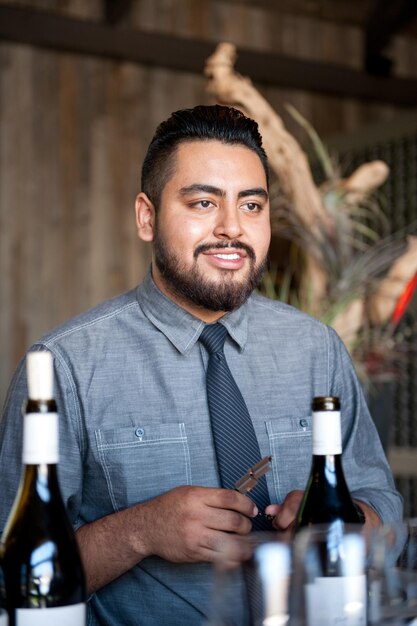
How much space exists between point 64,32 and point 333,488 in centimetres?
466

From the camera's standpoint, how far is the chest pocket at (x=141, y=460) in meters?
1.24

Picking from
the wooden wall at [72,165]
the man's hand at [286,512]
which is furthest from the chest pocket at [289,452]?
the wooden wall at [72,165]

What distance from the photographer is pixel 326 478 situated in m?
0.86

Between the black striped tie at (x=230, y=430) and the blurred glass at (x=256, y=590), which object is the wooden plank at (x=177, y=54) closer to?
the black striped tie at (x=230, y=430)

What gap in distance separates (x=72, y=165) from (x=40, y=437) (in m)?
4.64

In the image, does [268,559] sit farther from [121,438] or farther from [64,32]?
[64,32]

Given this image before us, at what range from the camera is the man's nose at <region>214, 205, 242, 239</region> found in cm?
122

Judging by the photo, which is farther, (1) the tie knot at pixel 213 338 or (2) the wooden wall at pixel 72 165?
(2) the wooden wall at pixel 72 165

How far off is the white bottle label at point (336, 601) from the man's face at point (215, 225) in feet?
2.29

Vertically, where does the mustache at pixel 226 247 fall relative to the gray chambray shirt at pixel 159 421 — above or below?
above

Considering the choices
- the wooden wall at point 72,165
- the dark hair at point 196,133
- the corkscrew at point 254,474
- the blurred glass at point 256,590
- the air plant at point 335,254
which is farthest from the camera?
the wooden wall at point 72,165

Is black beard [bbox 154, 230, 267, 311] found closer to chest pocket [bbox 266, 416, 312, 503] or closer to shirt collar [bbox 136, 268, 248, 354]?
shirt collar [bbox 136, 268, 248, 354]

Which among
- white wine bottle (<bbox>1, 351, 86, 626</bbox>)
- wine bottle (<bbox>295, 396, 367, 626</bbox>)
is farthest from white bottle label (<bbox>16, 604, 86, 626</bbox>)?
wine bottle (<bbox>295, 396, 367, 626</bbox>)

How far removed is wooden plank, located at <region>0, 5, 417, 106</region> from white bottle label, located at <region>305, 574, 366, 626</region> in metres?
4.81
